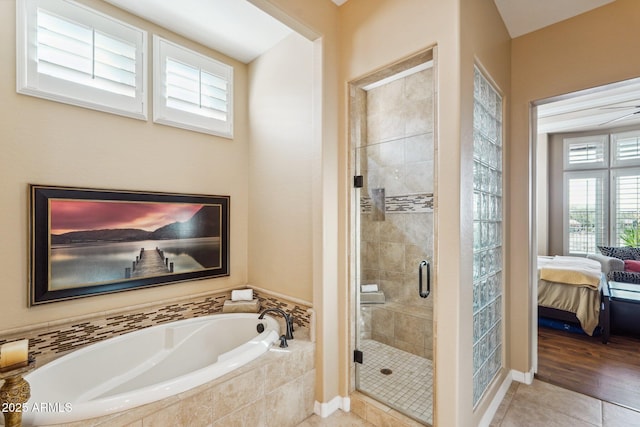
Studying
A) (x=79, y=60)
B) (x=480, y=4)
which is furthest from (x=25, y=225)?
(x=480, y=4)

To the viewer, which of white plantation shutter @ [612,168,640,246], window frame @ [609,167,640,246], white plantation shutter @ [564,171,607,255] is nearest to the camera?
A: white plantation shutter @ [612,168,640,246]

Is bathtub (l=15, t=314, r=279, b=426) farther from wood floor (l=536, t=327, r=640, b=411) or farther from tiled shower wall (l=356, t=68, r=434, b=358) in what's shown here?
wood floor (l=536, t=327, r=640, b=411)

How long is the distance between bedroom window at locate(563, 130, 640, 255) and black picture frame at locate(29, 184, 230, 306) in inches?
292

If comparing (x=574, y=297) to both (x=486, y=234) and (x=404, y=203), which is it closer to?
(x=486, y=234)

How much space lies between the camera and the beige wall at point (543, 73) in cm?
216

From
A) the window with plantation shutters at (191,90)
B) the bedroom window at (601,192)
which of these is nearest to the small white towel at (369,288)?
the window with plantation shutters at (191,90)

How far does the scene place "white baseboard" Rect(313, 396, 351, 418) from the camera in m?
2.17

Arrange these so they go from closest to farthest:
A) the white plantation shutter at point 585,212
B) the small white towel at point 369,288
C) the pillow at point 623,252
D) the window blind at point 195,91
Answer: the small white towel at point 369,288 < the window blind at point 195,91 < the pillow at point 623,252 < the white plantation shutter at point 585,212

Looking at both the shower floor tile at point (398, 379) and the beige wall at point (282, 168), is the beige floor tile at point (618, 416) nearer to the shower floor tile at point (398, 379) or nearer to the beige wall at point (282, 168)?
the shower floor tile at point (398, 379)

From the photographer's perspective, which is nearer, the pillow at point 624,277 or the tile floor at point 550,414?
the tile floor at point 550,414

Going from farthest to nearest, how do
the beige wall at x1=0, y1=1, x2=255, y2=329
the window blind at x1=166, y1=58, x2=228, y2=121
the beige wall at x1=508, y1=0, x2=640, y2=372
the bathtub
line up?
1. the window blind at x1=166, y1=58, x2=228, y2=121
2. the beige wall at x1=508, y1=0, x2=640, y2=372
3. the beige wall at x1=0, y1=1, x2=255, y2=329
4. the bathtub

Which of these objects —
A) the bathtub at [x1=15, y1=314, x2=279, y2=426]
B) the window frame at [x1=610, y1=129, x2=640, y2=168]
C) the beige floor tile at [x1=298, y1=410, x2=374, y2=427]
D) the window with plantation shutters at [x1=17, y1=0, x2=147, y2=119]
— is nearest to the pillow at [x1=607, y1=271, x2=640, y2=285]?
the window frame at [x1=610, y1=129, x2=640, y2=168]

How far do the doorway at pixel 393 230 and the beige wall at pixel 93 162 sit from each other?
1.38m

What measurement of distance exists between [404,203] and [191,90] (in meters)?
2.18
